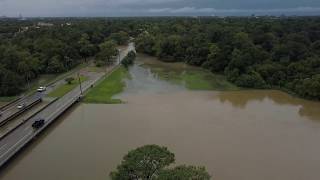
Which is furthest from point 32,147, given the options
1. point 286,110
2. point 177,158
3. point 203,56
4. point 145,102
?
point 203,56

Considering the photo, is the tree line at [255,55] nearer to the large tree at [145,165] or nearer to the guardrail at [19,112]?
the guardrail at [19,112]

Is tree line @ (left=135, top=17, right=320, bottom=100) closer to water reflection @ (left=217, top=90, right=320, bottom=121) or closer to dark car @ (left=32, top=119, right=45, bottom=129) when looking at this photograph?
water reflection @ (left=217, top=90, right=320, bottom=121)

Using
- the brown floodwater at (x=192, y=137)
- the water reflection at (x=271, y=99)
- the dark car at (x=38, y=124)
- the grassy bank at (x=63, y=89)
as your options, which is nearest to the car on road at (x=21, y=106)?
the grassy bank at (x=63, y=89)

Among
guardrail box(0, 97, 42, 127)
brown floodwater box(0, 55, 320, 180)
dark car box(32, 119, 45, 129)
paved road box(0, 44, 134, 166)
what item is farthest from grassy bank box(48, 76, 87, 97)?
dark car box(32, 119, 45, 129)

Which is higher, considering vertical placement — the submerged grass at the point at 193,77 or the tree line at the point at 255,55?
the tree line at the point at 255,55

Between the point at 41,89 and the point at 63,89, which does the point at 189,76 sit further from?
the point at 41,89

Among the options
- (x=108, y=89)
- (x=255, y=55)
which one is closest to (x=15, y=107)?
(x=108, y=89)

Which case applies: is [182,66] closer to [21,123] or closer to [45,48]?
[45,48]
